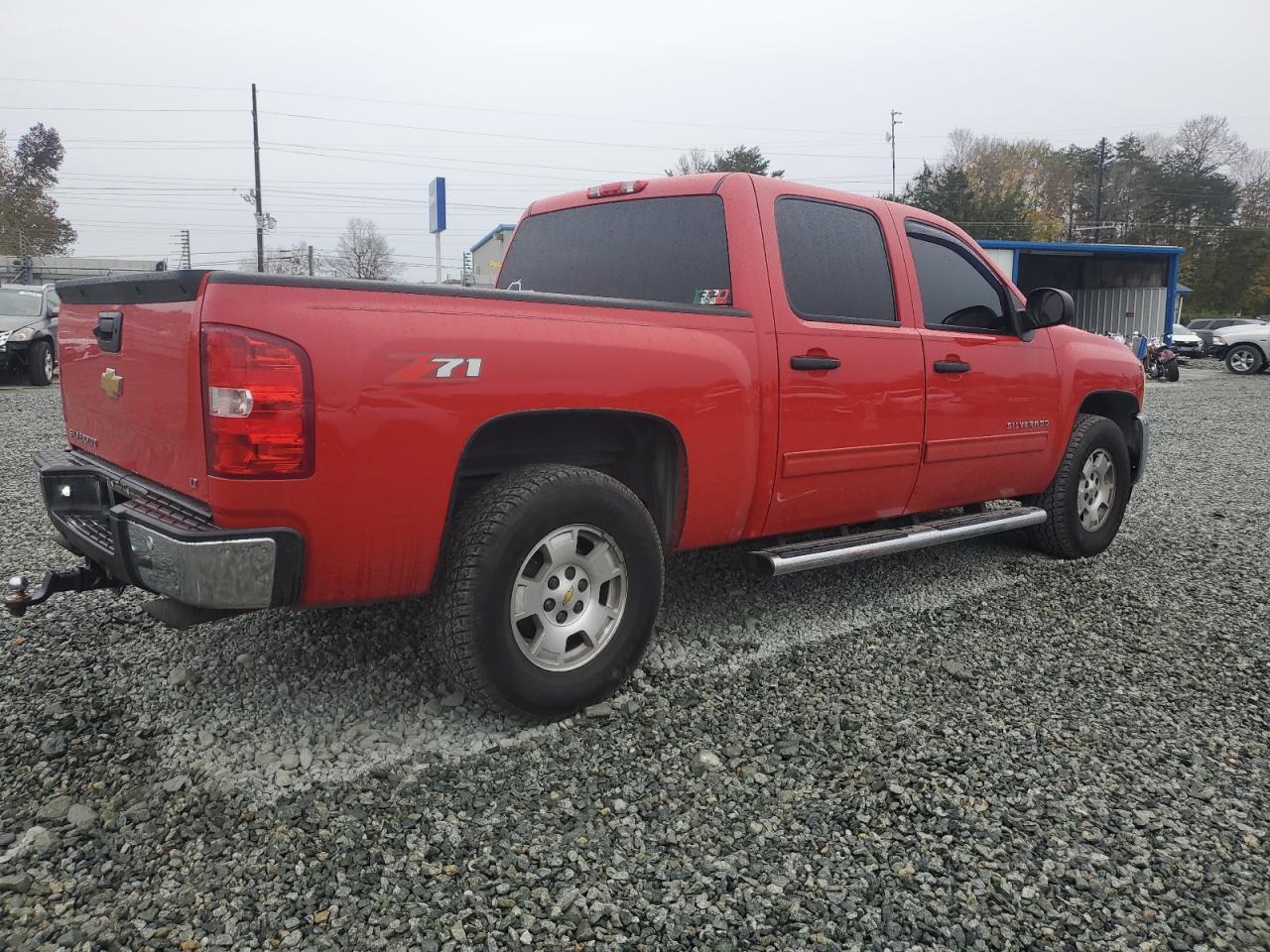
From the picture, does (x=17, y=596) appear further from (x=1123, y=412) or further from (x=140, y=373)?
(x=1123, y=412)

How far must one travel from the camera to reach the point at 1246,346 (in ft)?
85.0

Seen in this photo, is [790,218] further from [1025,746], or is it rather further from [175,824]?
[175,824]

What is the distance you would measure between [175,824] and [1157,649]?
3.73 meters

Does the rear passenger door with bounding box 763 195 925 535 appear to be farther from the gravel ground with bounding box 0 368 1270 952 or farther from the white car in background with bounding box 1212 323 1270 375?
the white car in background with bounding box 1212 323 1270 375

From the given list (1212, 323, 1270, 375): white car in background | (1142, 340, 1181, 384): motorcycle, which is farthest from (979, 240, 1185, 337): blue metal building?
(1142, 340, 1181, 384): motorcycle

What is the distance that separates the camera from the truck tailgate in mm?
2449

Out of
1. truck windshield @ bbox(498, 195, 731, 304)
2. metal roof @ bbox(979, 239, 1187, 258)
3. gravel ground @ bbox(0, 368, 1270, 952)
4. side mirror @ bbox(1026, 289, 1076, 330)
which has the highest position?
metal roof @ bbox(979, 239, 1187, 258)

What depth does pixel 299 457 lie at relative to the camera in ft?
7.92

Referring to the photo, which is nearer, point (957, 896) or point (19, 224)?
point (957, 896)

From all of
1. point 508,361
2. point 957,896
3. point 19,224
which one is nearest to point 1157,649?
point 957,896

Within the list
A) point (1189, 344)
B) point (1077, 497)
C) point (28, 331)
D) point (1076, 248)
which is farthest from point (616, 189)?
point (1189, 344)

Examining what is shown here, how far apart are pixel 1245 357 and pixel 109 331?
98.8 ft

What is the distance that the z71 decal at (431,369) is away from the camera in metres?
2.52

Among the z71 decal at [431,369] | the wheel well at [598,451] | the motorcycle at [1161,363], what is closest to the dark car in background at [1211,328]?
the motorcycle at [1161,363]
